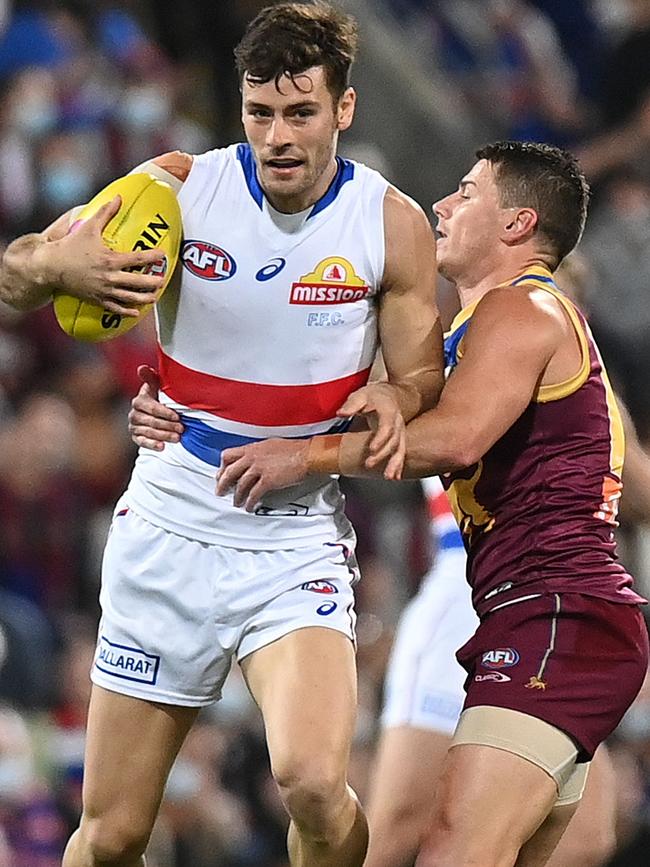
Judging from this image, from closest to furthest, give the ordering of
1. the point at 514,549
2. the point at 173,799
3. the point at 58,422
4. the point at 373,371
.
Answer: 1. the point at 514,549
2. the point at 373,371
3. the point at 173,799
4. the point at 58,422

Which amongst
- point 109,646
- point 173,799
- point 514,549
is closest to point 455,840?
point 514,549

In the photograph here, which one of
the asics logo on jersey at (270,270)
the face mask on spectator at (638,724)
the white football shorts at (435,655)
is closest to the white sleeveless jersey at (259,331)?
the asics logo on jersey at (270,270)

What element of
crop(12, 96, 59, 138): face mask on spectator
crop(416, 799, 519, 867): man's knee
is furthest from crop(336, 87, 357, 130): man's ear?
crop(12, 96, 59, 138): face mask on spectator

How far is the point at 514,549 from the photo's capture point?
14.6ft

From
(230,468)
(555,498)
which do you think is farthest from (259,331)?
(555,498)

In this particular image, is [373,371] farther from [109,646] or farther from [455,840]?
[455,840]

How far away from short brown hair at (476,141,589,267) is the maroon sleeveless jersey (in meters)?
0.28

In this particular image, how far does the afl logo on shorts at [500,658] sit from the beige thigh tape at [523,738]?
11 cm

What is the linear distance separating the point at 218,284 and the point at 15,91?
447 centimetres

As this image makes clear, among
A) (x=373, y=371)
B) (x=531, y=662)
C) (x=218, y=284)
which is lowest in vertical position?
(x=531, y=662)

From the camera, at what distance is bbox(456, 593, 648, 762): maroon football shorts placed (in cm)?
432

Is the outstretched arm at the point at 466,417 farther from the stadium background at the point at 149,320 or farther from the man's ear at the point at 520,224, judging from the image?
the stadium background at the point at 149,320

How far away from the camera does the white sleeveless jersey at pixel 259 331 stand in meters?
4.54

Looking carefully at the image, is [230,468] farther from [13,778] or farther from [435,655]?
[13,778]
